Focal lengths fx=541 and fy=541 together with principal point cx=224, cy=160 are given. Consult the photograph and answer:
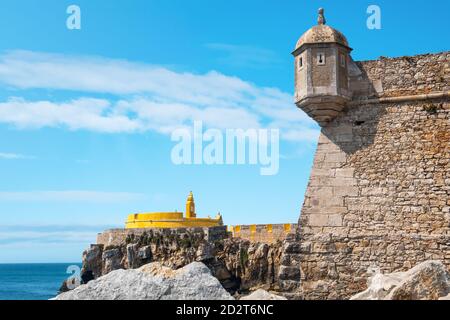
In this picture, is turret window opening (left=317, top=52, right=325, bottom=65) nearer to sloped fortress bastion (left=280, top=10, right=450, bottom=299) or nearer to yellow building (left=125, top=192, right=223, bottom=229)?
sloped fortress bastion (left=280, top=10, right=450, bottom=299)

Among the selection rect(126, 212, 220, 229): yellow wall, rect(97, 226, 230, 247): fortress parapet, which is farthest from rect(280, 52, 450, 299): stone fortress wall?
rect(126, 212, 220, 229): yellow wall

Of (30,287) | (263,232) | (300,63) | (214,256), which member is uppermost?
(300,63)

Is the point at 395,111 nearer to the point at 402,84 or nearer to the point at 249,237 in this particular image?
the point at 402,84

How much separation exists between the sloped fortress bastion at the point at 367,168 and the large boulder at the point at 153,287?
5248 mm

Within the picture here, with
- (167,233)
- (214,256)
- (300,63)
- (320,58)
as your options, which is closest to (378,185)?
(320,58)

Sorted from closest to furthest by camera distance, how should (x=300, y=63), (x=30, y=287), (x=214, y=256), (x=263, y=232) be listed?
(x=300, y=63), (x=263, y=232), (x=214, y=256), (x=30, y=287)

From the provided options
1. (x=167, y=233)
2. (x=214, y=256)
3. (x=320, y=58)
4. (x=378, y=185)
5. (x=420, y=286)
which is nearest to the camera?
(x=420, y=286)

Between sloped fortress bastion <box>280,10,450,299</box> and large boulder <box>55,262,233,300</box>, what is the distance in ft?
17.2

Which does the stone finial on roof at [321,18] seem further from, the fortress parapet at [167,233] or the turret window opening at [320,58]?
the fortress parapet at [167,233]

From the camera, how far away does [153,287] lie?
24.3ft

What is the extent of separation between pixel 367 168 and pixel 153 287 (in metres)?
6.58

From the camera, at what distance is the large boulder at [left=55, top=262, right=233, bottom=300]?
7332 mm

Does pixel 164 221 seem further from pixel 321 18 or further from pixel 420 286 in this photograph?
pixel 420 286
